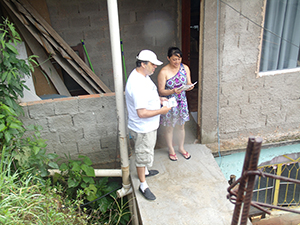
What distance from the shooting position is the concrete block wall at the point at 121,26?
4684 millimetres

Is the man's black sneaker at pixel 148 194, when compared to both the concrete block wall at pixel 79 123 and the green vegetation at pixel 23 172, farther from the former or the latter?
the concrete block wall at pixel 79 123

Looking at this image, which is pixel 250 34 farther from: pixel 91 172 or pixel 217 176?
pixel 91 172

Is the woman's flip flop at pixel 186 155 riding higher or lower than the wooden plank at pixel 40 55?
lower

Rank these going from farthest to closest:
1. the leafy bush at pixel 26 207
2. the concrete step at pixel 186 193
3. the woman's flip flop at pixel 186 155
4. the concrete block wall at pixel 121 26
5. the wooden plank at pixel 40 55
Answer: the concrete block wall at pixel 121 26, the wooden plank at pixel 40 55, the woman's flip flop at pixel 186 155, the concrete step at pixel 186 193, the leafy bush at pixel 26 207

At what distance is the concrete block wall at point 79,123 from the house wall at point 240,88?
1.40 metres

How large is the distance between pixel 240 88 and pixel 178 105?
1088mm

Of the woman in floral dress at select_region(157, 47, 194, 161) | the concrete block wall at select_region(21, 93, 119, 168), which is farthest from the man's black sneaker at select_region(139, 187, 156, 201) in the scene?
the concrete block wall at select_region(21, 93, 119, 168)

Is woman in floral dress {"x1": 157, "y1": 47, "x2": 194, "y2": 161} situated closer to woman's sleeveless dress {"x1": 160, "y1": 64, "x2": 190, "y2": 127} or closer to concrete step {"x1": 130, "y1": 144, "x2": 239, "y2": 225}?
woman's sleeveless dress {"x1": 160, "y1": 64, "x2": 190, "y2": 127}

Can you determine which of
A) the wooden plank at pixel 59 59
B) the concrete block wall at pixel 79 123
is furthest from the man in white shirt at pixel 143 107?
the wooden plank at pixel 59 59

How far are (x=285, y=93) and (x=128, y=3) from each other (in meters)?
3.27

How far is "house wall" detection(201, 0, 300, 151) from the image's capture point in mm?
3283

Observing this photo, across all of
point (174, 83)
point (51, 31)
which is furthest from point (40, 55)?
point (174, 83)

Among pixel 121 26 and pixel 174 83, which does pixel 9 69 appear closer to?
pixel 174 83

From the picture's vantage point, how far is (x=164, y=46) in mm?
5230
